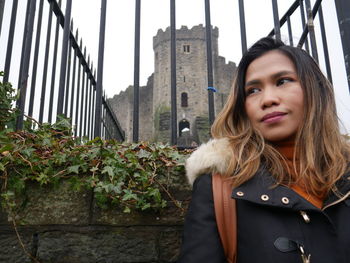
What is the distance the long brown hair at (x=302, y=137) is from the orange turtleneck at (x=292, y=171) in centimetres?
2

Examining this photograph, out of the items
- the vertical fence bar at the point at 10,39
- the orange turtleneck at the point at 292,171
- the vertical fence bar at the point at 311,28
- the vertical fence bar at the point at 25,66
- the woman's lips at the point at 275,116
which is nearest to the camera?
the orange turtleneck at the point at 292,171

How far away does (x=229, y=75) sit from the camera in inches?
1073

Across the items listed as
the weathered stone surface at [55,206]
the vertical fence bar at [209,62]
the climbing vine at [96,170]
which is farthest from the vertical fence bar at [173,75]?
the weathered stone surface at [55,206]

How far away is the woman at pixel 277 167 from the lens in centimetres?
105

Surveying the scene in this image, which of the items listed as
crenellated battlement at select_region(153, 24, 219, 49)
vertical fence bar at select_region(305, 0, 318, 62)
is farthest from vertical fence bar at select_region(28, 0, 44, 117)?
crenellated battlement at select_region(153, 24, 219, 49)

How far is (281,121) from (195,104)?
25.5 meters

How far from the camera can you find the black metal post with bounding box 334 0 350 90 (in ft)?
6.29

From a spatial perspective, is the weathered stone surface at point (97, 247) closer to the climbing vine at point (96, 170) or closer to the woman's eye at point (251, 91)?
the climbing vine at point (96, 170)

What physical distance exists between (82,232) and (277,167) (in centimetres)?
96

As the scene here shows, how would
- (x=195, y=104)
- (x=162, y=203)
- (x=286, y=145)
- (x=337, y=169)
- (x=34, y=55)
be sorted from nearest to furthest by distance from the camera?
(x=337, y=169) < (x=286, y=145) < (x=162, y=203) < (x=34, y=55) < (x=195, y=104)

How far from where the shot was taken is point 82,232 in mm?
1519

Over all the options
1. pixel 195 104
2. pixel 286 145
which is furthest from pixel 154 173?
pixel 195 104

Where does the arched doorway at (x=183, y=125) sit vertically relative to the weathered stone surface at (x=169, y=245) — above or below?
above

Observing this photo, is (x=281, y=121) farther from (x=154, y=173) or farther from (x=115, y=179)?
(x=115, y=179)
